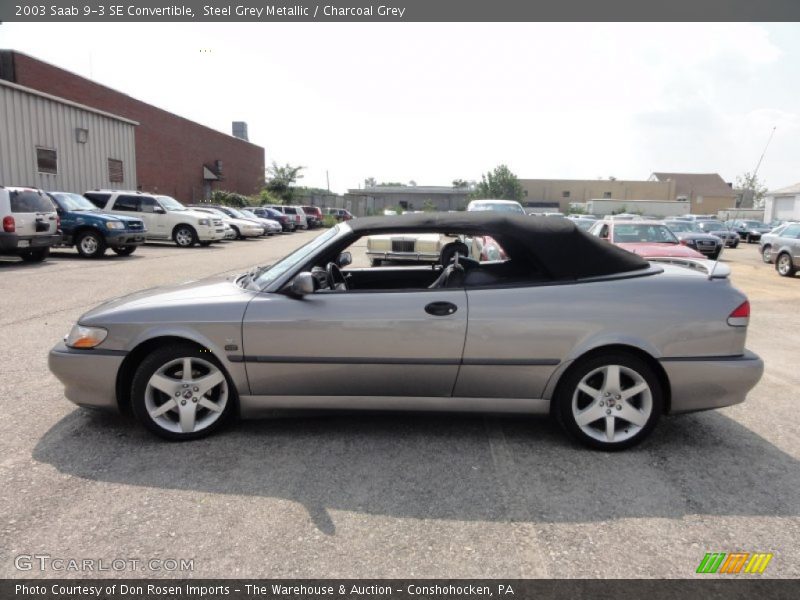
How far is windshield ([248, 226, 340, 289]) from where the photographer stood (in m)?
3.93

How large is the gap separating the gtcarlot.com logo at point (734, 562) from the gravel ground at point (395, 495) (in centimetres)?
4

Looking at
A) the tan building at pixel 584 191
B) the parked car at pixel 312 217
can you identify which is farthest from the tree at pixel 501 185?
the parked car at pixel 312 217

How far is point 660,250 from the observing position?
10.5 metres

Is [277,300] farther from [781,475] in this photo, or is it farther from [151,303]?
[781,475]

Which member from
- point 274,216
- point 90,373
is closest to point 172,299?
point 90,373

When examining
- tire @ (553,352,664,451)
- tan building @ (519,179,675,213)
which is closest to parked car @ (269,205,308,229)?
tire @ (553,352,664,451)

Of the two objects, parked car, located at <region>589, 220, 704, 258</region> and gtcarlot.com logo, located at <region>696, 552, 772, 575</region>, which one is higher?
parked car, located at <region>589, 220, 704, 258</region>

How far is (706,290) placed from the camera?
3701 millimetres

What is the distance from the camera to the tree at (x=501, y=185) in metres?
72.3

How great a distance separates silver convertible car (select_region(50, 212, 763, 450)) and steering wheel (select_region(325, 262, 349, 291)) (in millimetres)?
377

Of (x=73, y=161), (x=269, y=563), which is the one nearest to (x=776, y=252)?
(x=269, y=563)

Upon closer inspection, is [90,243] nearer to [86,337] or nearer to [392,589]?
[86,337]

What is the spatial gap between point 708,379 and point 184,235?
1998 cm

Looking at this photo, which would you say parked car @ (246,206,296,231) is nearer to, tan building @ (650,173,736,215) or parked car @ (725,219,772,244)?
parked car @ (725,219,772,244)
